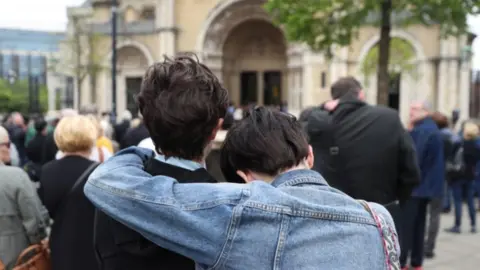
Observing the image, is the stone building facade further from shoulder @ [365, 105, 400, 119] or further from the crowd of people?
the crowd of people

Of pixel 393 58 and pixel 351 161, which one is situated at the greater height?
pixel 393 58

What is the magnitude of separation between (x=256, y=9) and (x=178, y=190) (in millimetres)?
28518

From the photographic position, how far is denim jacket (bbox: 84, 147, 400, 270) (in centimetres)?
135

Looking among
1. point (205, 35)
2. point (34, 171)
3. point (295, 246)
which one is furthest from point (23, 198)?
point (205, 35)

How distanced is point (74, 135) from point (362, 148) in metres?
2.29

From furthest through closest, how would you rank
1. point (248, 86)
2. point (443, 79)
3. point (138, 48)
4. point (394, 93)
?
point (248, 86) < point (138, 48) < point (394, 93) < point (443, 79)

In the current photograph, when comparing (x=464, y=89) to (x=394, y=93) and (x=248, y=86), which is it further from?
(x=248, y=86)

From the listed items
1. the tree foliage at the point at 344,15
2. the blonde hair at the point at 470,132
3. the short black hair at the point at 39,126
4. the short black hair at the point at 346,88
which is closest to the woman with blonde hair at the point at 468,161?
the blonde hair at the point at 470,132

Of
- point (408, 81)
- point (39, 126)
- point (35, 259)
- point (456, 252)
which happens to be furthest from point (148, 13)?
point (35, 259)

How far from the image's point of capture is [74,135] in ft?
11.7

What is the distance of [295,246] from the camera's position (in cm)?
135

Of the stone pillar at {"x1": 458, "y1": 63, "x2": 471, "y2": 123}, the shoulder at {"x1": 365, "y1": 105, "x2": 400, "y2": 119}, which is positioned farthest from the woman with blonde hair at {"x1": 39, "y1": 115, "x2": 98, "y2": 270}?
the stone pillar at {"x1": 458, "y1": 63, "x2": 471, "y2": 123}

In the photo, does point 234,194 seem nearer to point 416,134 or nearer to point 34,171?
point 416,134

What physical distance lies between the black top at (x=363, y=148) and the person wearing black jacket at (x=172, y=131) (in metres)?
2.67
